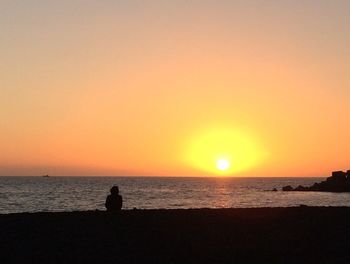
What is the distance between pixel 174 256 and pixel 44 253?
3.53m

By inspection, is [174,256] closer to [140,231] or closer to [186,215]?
[140,231]

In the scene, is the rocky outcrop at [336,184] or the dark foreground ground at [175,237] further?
the rocky outcrop at [336,184]

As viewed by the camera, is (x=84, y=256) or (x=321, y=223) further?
(x=321, y=223)

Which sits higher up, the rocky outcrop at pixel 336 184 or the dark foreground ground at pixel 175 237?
the rocky outcrop at pixel 336 184

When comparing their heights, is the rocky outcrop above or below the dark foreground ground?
above

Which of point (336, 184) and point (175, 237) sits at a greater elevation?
point (336, 184)

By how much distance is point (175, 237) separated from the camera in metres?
17.6

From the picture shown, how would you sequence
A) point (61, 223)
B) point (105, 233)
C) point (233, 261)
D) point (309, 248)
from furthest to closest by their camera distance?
point (61, 223), point (105, 233), point (309, 248), point (233, 261)

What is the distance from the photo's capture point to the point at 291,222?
21.0 metres

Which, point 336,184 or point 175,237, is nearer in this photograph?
point 175,237

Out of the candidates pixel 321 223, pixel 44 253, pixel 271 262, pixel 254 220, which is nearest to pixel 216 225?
pixel 254 220

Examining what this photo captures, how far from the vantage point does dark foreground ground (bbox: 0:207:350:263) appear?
1489 cm

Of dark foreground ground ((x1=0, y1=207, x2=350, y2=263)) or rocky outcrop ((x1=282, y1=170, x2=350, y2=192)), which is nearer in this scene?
dark foreground ground ((x1=0, y1=207, x2=350, y2=263))

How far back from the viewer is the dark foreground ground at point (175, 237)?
14891mm
